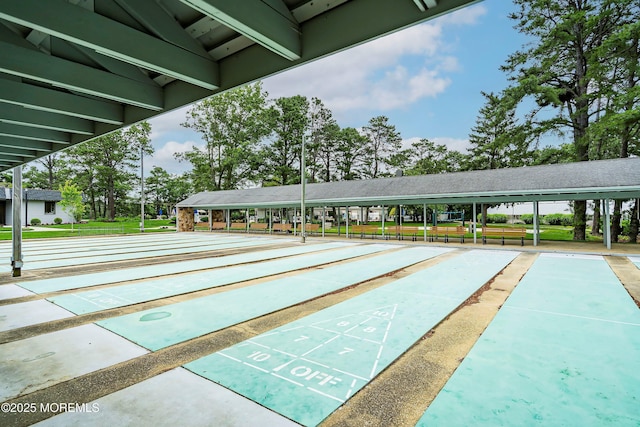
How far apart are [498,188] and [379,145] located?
3175 cm

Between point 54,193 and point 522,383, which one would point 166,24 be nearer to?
point 522,383

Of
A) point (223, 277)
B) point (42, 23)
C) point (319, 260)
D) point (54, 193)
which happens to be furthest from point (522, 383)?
point (54, 193)

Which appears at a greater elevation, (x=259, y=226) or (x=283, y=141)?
(x=283, y=141)

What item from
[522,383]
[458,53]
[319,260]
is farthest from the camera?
[458,53]

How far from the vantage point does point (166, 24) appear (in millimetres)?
2705

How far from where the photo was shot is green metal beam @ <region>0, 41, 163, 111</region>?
105 inches

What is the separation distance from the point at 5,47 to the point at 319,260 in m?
9.31

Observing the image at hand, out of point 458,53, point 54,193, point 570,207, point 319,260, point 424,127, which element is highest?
point 458,53

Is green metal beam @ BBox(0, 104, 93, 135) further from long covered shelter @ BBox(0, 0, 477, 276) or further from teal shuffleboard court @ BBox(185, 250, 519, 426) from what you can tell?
teal shuffleboard court @ BBox(185, 250, 519, 426)

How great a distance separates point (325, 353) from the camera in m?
3.57

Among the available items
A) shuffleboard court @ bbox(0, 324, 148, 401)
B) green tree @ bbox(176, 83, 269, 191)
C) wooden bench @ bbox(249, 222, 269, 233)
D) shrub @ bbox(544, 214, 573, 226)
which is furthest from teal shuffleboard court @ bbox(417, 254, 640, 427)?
shrub @ bbox(544, 214, 573, 226)

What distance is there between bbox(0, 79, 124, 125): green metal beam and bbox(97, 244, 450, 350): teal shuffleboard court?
294 cm

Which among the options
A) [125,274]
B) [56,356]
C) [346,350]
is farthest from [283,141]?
[346,350]

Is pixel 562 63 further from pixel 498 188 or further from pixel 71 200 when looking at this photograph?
pixel 71 200
